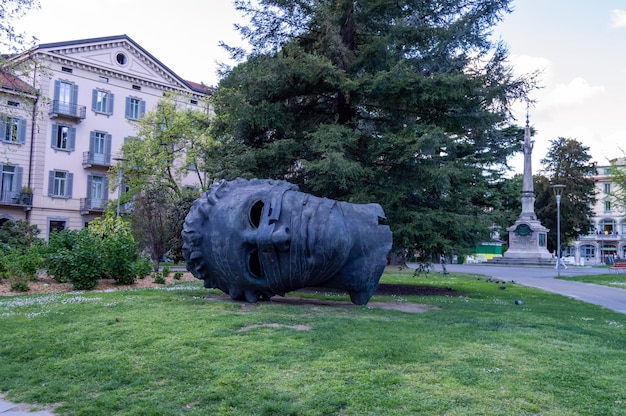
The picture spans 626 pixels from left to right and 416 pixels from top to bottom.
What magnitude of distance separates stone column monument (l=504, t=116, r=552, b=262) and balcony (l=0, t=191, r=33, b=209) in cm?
4063

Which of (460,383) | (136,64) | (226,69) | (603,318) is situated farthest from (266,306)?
(136,64)

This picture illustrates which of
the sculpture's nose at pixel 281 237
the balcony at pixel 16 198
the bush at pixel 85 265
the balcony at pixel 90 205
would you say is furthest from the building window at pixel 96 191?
the sculpture's nose at pixel 281 237

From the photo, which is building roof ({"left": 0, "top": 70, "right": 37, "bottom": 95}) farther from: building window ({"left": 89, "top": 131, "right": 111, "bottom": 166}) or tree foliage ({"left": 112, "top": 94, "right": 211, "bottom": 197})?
tree foliage ({"left": 112, "top": 94, "right": 211, "bottom": 197})

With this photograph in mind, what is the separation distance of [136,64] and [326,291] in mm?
35542

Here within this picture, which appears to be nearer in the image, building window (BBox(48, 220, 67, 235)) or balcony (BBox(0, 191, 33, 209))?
balcony (BBox(0, 191, 33, 209))

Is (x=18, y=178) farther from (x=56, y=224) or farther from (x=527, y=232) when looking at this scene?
(x=527, y=232)

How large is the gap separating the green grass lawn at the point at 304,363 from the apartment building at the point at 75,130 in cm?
3063

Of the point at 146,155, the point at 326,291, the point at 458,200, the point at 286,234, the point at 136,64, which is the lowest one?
the point at 326,291

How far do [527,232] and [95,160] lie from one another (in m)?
38.5

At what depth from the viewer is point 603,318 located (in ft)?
33.8

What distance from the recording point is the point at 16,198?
1473 inches

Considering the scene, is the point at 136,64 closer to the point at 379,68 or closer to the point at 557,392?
the point at 379,68

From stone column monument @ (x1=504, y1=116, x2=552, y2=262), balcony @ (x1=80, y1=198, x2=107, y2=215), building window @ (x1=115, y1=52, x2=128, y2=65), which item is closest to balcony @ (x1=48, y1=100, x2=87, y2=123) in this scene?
building window @ (x1=115, y1=52, x2=128, y2=65)

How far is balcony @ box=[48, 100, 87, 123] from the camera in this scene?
38672mm
